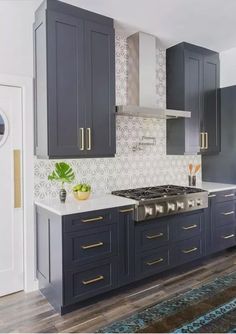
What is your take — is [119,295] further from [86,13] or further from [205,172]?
[86,13]

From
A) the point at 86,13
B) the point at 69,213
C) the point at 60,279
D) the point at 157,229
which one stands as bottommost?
the point at 60,279

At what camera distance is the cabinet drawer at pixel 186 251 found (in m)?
3.11

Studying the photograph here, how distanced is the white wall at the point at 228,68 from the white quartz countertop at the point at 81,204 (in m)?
2.55

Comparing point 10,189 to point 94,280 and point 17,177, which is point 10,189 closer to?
point 17,177

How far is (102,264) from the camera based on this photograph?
256 centimetres

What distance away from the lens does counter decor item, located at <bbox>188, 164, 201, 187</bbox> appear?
392 centimetres

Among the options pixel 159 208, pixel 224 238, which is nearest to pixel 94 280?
pixel 159 208

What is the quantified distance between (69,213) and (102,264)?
0.62 m

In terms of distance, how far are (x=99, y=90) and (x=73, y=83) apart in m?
0.30

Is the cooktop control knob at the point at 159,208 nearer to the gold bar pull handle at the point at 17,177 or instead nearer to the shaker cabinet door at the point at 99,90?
the shaker cabinet door at the point at 99,90

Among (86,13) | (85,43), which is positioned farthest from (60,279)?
(86,13)

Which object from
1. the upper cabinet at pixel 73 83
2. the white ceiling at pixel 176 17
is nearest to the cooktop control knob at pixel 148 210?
the upper cabinet at pixel 73 83

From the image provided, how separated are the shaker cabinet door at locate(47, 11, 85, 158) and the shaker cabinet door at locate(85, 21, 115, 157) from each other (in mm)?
81

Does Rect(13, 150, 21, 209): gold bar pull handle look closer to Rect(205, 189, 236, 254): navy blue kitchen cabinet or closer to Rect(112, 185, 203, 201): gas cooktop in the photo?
Rect(112, 185, 203, 201): gas cooktop
